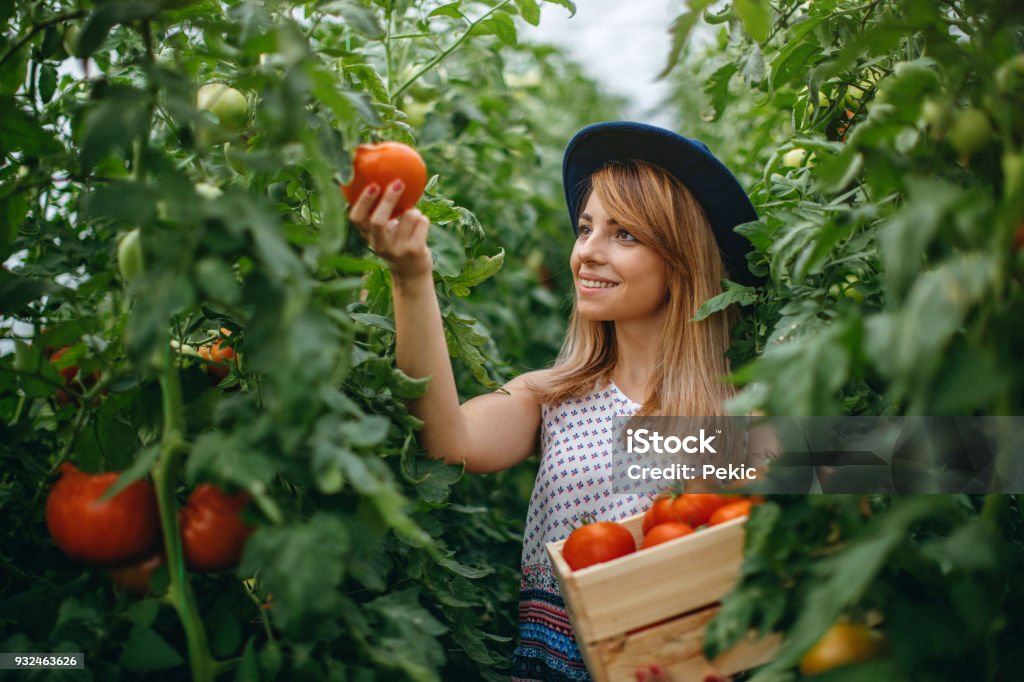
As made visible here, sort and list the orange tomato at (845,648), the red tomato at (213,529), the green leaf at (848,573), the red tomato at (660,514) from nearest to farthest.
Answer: the green leaf at (848,573), the orange tomato at (845,648), the red tomato at (213,529), the red tomato at (660,514)

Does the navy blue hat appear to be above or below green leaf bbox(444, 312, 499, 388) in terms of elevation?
above

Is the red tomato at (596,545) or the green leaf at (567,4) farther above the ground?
the green leaf at (567,4)

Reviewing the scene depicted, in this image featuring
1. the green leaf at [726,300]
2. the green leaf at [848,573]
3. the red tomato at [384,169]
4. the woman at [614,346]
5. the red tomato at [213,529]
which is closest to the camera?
the green leaf at [848,573]

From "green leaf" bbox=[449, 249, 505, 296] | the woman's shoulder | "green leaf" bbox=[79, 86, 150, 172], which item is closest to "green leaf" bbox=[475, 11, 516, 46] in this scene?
"green leaf" bbox=[449, 249, 505, 296]

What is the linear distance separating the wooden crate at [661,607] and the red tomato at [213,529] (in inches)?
14.0

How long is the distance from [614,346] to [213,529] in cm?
90

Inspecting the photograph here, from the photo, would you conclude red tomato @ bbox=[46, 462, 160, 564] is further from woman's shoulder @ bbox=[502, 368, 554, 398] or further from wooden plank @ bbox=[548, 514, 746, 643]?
woman's shoulder @ bbox=[502, 368, 554, 398]

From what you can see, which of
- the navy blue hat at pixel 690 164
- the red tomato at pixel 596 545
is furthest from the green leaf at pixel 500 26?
the red tomato at pixel 596 545

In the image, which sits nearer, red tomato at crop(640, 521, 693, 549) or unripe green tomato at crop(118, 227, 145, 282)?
unripe green tomato at crop(118, 227, 145, 282)

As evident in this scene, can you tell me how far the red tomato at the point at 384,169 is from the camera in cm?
91

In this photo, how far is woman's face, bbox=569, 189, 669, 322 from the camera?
139 cm

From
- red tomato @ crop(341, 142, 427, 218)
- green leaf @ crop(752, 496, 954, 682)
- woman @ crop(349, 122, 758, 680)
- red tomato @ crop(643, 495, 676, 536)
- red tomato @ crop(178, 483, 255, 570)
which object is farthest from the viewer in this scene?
woman @ crop(349, 122, 758, 680)

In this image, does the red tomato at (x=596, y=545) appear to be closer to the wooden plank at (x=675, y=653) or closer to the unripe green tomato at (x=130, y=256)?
the wooden plank at (x=675, y=653)

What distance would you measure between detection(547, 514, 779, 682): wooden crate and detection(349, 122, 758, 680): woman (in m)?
0.39
